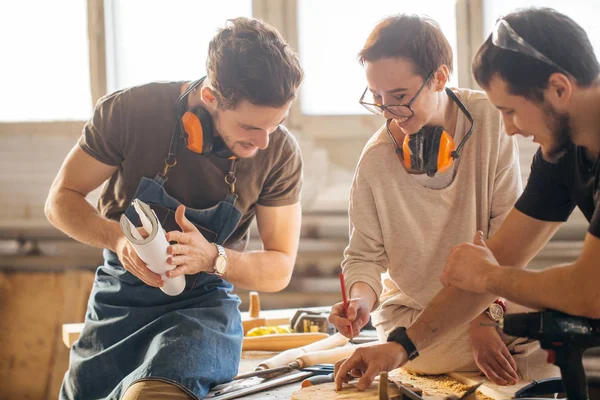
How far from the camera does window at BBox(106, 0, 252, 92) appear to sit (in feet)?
13.7

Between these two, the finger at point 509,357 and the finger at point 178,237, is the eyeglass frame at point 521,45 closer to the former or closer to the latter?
the finger at point 509,357

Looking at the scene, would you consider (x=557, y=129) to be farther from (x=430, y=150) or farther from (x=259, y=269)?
(x=259, y=269)

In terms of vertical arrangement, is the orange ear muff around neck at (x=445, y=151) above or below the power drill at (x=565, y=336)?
above

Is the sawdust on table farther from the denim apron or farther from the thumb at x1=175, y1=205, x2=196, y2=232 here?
the thumb at x1=175, y1=205, x2=196, y2=232

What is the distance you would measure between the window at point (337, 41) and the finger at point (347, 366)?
2.29 metres

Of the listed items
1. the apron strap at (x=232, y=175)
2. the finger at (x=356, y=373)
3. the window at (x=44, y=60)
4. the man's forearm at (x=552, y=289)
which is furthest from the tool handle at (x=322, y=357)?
the window at (x=44, y=60)

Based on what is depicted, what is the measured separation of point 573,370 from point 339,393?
2.25 ft

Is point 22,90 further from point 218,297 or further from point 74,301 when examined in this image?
point 218,297

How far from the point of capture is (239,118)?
230cm

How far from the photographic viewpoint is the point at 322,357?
2.55 m

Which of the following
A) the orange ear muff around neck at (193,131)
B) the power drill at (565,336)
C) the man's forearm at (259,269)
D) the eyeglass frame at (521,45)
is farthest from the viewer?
the man's forearm at (259,269)

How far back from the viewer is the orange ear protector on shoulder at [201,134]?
235 cm

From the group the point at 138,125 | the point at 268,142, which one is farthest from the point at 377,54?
the point at 138,125

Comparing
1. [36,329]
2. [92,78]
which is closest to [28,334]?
[36,329]
